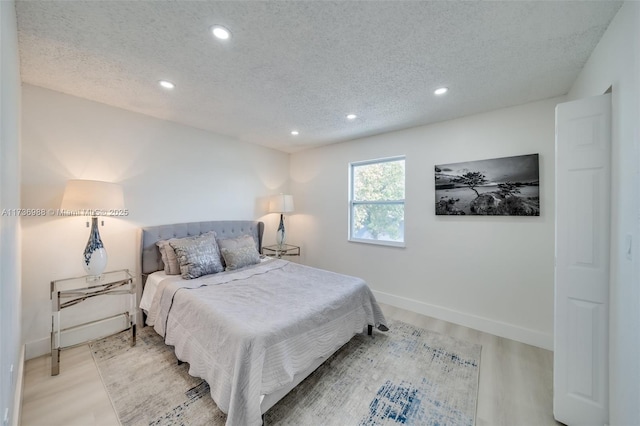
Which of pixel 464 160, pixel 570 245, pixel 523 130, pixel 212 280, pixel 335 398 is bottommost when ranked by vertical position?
pixel 335 398

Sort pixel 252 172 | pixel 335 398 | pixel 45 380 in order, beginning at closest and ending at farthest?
pixel 335 398 < pixel 45 380 < pixel 252 172

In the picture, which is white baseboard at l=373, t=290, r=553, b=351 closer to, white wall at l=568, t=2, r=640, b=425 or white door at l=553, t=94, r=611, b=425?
white door at l=553, t=94, r=611, b=425

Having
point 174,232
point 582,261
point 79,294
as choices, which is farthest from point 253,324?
point 582,261

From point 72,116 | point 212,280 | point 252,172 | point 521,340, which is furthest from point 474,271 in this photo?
point 72,116

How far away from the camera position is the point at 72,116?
2414 millimetres

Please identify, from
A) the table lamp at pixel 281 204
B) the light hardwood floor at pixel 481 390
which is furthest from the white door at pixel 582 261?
the table lamp at pixel 281 204

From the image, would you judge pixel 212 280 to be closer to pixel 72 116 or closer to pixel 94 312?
pixel 94 312

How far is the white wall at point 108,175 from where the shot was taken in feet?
7.25

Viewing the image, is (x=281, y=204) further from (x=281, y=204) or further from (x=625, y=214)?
(x=625, y=214)

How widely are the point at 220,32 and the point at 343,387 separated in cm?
267

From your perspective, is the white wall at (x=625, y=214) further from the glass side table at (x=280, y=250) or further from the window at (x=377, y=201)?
the glass side table at (x=280, y=250)

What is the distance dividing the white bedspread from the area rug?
0.67ft

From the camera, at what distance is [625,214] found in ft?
4.27

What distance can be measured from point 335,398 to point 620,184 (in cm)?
223
